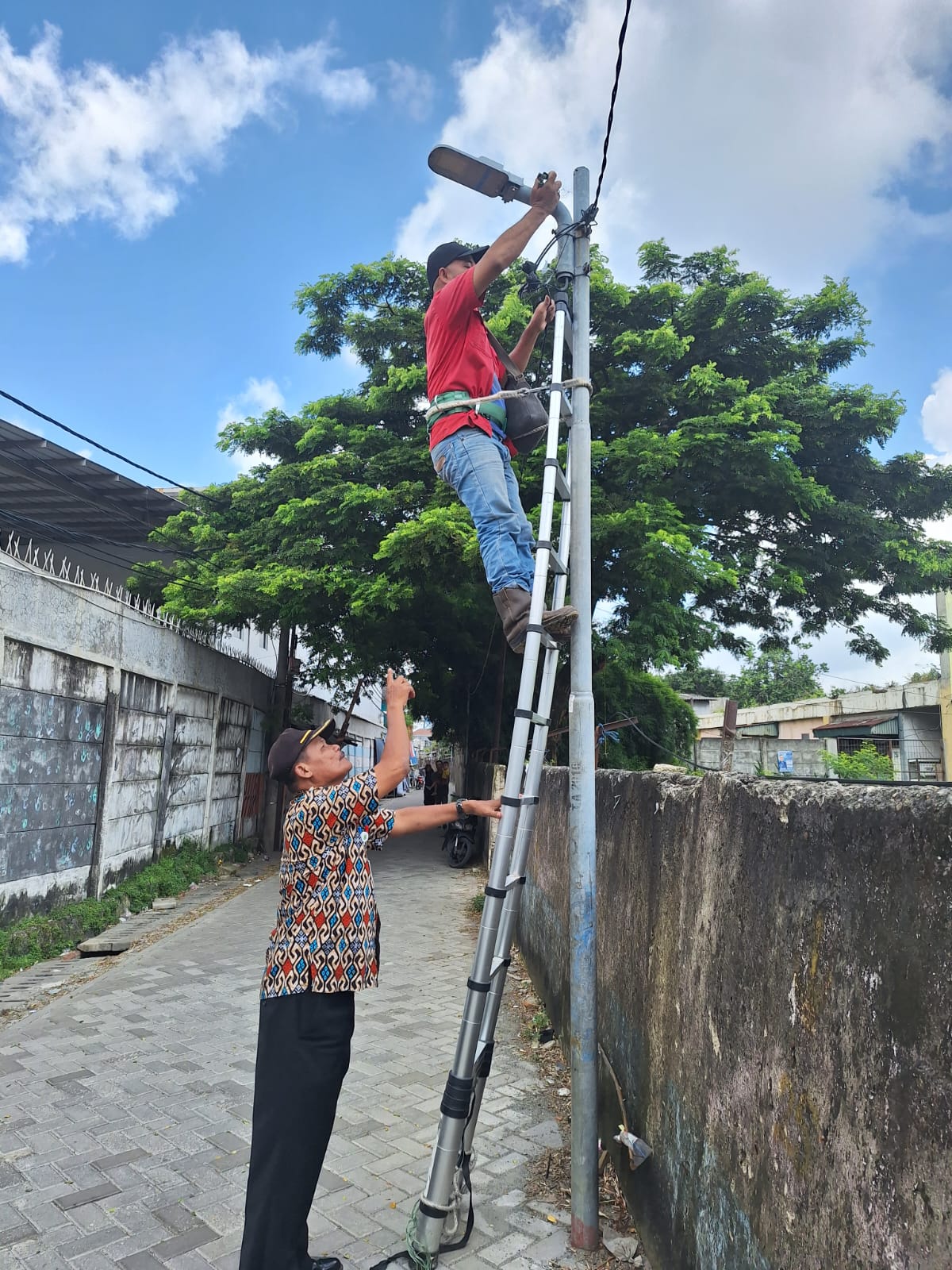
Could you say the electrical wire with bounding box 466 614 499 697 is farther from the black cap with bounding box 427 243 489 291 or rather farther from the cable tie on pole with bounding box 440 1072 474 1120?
the cable tie on pole with bounding box 440 1072 474 1120

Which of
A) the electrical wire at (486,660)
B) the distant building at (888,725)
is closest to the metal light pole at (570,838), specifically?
the electrical wire at (486,660)

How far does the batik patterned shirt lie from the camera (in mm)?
2584

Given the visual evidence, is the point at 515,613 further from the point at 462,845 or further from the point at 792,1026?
the point at 462,845

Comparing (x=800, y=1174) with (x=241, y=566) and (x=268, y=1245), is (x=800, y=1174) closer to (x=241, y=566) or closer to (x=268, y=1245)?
(x=268, y=1245)

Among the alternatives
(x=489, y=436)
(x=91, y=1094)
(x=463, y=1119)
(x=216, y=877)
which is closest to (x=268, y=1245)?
(x=463, y=1119)

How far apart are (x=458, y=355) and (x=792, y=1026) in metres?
2.72

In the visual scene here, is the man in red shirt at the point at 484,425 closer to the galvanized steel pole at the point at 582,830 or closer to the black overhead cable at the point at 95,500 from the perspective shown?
the galvanized steel pole at the point at 582,830

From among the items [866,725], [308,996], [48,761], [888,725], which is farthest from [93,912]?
[866,725]

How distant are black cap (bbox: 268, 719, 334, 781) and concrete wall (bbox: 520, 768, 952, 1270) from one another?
50.8 inches

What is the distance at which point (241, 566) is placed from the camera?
1420 centimetres

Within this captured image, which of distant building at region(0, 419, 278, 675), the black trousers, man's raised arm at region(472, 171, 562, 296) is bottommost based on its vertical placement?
the black trousers

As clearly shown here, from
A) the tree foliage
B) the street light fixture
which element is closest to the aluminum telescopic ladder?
the street light fixture

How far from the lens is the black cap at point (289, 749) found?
9.41 feet

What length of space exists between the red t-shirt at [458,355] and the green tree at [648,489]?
23.4ft
